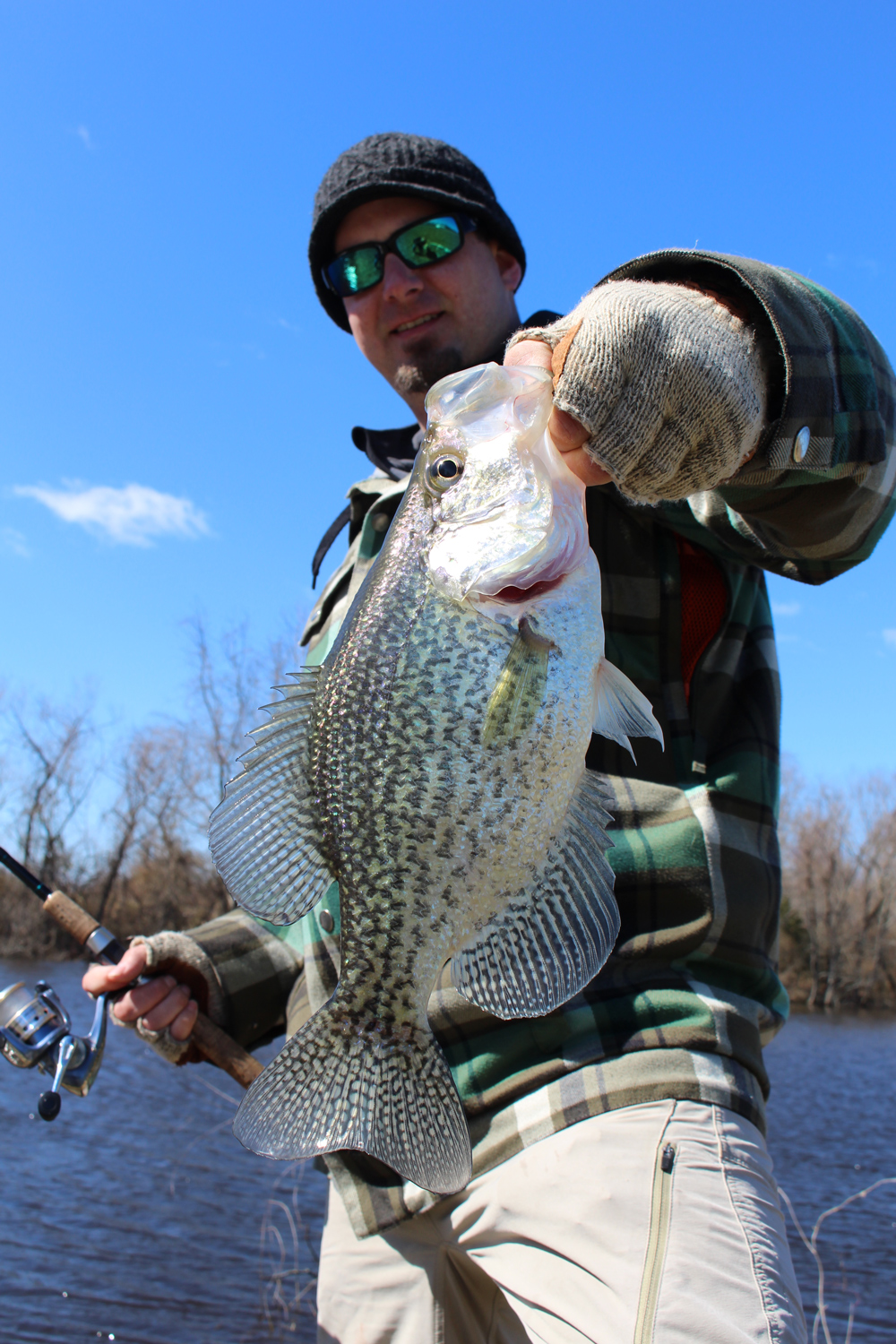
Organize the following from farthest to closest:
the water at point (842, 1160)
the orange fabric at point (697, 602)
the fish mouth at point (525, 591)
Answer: the water at point (842, 1160), the orange fabric at point (697, 602), the fish mouth at point (525, 591)

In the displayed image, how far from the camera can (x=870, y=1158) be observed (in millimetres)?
13711

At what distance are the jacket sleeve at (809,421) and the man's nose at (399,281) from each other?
1.42 meters

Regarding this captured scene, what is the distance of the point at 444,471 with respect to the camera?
Answer: 6.02 ft

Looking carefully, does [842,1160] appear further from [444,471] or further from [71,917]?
[444,471]

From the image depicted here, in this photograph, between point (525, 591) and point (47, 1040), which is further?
point (47, 1040)

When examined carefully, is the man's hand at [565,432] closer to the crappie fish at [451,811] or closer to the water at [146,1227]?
the crappie fish at [451,811]

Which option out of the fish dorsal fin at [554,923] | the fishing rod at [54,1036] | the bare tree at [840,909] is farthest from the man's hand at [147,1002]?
the bare tree at [840,909]

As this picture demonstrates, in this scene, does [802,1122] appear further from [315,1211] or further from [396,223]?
[396,223]

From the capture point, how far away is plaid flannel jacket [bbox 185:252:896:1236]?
183 centimetres

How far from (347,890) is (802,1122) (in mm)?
16767

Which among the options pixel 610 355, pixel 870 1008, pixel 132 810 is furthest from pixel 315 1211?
pixel 870 1008

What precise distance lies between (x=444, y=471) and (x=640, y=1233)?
5.03 ft

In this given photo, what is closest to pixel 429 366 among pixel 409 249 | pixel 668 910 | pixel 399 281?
pixel 399 281

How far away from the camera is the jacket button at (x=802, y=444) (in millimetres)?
1765
